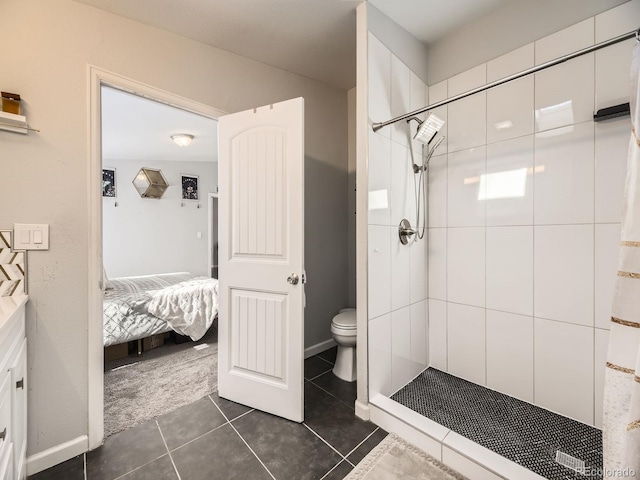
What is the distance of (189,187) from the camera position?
5.31 meters

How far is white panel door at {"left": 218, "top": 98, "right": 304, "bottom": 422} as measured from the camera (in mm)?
1675

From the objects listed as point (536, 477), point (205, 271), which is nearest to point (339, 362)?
point (536, 477)

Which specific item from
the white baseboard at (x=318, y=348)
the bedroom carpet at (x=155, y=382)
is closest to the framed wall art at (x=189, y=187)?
the bedroom carpet at (x=155, y=382)

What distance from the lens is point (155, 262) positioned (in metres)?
5.05

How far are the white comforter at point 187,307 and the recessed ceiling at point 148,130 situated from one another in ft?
5.77

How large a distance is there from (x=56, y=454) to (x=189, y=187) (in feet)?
15.1

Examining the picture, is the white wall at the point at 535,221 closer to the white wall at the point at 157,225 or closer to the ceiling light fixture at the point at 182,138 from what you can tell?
the ceiling light fixture at the point at 182,138

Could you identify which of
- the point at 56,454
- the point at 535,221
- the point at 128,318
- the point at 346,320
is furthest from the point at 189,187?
the point at 535,221

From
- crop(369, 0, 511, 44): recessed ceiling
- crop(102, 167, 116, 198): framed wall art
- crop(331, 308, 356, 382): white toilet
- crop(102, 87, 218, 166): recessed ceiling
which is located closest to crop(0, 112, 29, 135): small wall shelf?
crop(102, 87, 218, 166): recessed ceiling

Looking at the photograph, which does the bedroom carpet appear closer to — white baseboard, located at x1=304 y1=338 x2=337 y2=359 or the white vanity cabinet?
the white vanity cabinet

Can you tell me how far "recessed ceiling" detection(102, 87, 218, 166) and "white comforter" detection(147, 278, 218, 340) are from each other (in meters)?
1.76

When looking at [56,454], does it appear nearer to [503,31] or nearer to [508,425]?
[508,425]

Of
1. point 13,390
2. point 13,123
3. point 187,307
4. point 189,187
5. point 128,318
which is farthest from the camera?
point 189,187

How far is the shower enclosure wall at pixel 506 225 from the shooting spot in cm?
147
